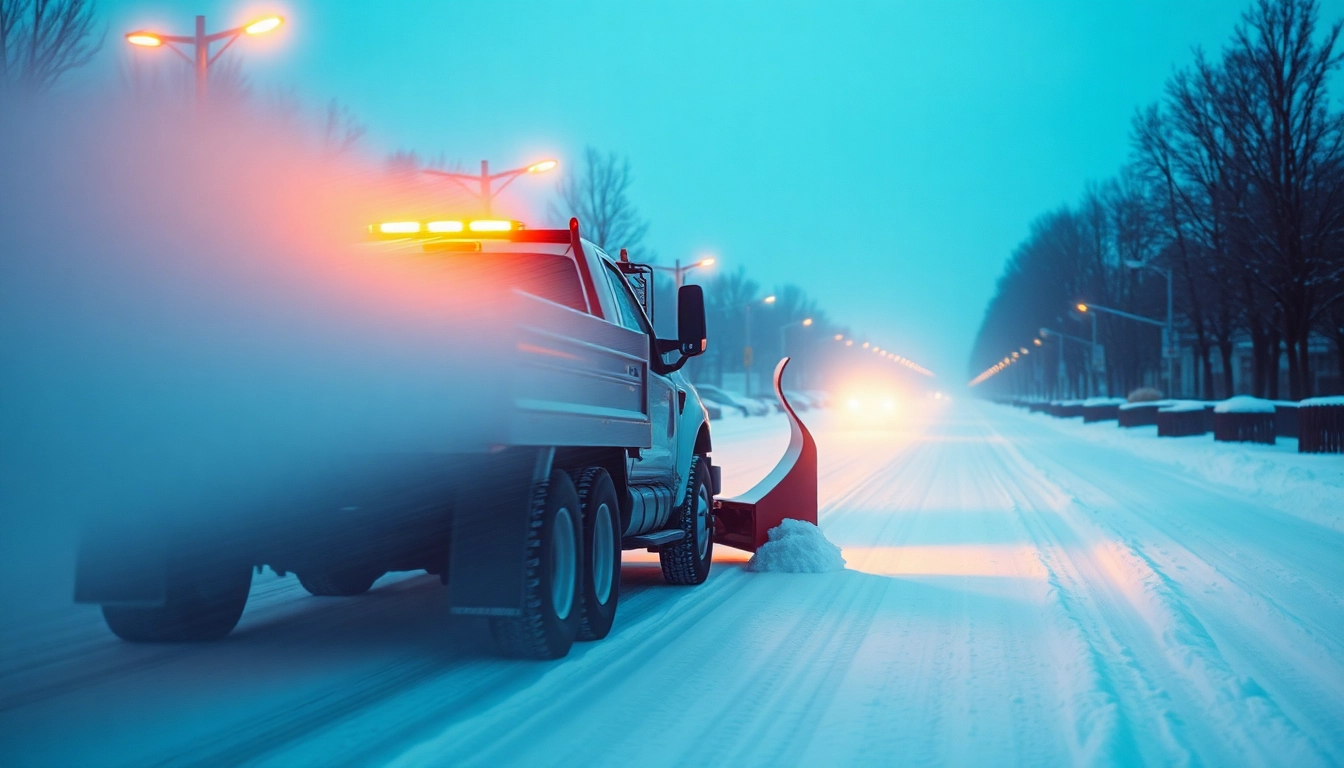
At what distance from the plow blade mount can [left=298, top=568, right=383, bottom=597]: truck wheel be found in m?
3.16

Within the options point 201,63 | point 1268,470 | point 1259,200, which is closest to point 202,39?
point 201,63

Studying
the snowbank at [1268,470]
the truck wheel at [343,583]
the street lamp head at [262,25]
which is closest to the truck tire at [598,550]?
the truck wheel at [343,583]

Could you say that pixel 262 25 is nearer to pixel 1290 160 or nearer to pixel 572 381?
pixel 572 381

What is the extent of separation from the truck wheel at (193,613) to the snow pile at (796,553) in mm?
4672

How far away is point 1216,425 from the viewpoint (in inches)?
1192

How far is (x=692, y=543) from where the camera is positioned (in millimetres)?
9242

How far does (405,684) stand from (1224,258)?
39074 mm

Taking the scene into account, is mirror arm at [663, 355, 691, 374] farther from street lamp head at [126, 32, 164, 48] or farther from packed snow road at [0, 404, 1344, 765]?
street lamp head at [126, 32, 164, 48]

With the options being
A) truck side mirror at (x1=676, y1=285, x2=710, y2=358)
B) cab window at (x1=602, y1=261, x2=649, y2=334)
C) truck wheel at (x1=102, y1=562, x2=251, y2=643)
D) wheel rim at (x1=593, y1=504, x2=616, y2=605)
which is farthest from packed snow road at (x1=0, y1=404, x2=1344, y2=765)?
cab window at (x1=602, y1=261, x2=649, y2=334)

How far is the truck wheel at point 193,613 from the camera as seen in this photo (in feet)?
21.0

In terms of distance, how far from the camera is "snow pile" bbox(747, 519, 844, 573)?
10.1 m

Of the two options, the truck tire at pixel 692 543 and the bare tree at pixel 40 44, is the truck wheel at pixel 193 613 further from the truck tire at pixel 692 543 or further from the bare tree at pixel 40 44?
the bare tree at pixel 40 44

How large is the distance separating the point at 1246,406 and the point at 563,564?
27.2 m

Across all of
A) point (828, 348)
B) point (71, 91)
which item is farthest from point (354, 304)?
point (828, 348)
